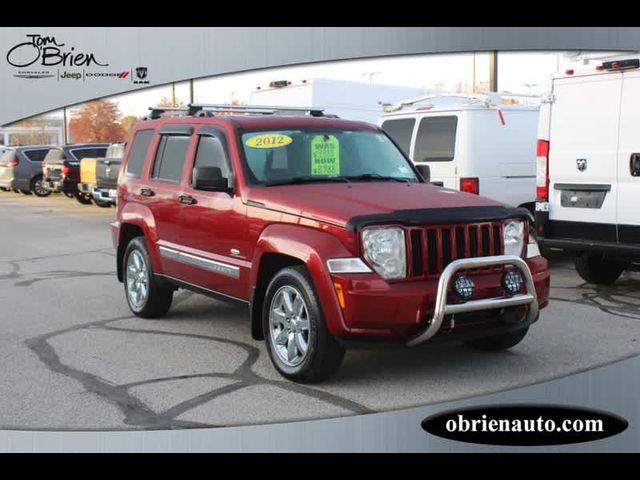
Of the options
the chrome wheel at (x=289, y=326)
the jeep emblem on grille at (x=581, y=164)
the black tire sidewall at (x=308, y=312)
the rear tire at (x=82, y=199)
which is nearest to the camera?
the black tire sidewall at (x=308, y=312)

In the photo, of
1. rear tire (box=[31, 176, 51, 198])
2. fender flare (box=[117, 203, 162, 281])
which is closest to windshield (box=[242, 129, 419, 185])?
fender flare (box=[117, 203, 162, 281])

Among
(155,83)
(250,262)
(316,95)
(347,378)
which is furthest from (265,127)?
(155,83)

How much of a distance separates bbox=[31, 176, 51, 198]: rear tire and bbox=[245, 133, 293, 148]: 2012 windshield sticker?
22846 mm

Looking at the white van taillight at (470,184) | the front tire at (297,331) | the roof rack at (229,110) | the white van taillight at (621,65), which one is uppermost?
the white van taillight at (621,65)

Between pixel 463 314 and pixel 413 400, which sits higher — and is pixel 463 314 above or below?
above

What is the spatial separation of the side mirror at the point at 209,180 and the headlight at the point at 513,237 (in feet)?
7.13

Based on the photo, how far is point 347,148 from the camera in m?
6.89

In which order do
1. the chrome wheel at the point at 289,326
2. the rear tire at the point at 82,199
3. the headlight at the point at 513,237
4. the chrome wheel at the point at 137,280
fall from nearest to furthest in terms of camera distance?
the chrome wheel at the point at 289,326, the headlight at the point at 513,237, the chrome wheel at the point at 137,280, the rear tire at the point at 82,199

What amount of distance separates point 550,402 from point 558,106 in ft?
15.5

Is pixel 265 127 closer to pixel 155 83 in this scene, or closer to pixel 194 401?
pixel 194 401

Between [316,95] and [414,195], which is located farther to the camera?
[316,95]

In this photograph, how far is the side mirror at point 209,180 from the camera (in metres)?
6.36

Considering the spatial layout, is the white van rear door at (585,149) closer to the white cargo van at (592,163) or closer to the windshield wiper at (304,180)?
the white cargo van at (592,163)

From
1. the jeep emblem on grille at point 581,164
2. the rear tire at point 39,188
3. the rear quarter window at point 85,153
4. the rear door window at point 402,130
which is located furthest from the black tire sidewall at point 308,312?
the rear tire at point 39,188
